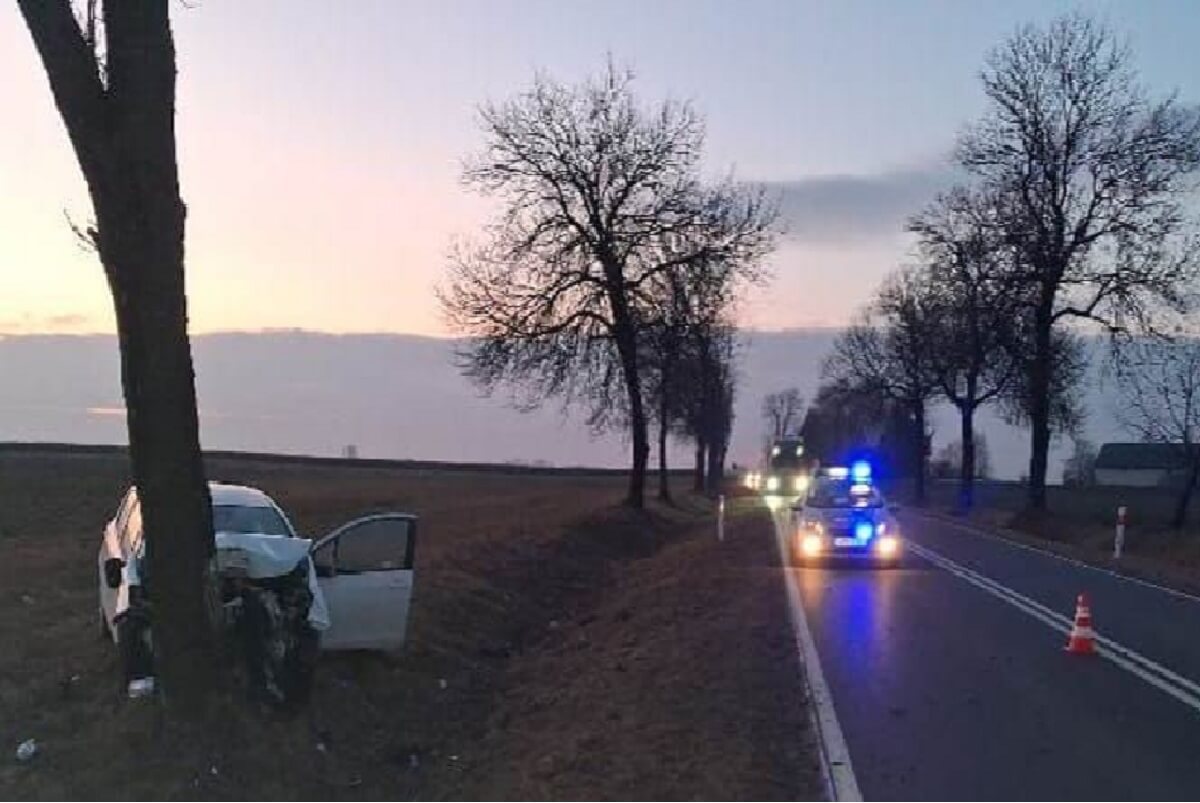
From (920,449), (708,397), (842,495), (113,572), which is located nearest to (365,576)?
(113,572)

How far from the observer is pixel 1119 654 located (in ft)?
44.5

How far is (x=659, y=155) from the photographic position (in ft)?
139

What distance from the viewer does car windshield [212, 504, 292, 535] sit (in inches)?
528

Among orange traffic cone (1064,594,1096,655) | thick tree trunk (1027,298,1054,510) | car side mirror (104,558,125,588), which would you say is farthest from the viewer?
thick tree trunk (1027,298,1054,510)

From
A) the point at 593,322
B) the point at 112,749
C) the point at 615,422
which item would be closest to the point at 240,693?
the point at 112,749

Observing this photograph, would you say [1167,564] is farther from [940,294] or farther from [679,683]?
[940,294]

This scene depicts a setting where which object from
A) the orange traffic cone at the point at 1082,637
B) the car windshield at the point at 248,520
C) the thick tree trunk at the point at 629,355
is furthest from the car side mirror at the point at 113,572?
the thick tree trunk at the point at 629,355

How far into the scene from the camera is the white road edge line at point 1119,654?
11422mm

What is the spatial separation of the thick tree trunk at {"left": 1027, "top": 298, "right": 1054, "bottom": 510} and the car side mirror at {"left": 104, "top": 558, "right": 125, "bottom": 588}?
123 feet

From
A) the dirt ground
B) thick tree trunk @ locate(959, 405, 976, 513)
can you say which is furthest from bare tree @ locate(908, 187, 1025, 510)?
the dirt ground

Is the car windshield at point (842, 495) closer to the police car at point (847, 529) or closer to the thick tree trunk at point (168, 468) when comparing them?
the police car at point (847, 529)

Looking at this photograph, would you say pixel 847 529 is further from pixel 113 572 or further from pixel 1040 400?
pixel 1040 400

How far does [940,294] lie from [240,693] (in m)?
56.9

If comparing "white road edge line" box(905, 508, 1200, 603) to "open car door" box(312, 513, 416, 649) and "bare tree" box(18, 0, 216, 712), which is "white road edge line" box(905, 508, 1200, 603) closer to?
"open car door" box(312, 513, 416, 649)
